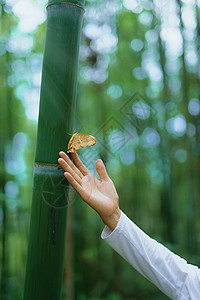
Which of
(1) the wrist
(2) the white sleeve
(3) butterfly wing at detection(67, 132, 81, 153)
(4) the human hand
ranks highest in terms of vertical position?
(3) butterfly wing at detection(67, 132, 81, 153)

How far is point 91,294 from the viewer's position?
3.85 m

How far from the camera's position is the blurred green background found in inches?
113

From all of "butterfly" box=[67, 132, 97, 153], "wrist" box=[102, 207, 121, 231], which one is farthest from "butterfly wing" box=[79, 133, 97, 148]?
"wrist" box=[102, 207, 121, 231]

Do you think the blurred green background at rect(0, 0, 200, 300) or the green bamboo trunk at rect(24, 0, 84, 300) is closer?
the green bamboo trunk at rect(24, 0, 84, 300)

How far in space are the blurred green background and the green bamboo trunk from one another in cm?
138

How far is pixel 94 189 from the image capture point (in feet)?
2.74

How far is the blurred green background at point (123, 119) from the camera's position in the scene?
2.86m

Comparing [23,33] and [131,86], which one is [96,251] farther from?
[23,33]

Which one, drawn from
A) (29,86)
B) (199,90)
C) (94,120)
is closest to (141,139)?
(94,120)

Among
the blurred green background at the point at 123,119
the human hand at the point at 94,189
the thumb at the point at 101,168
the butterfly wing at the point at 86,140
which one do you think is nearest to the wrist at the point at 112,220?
the human hand at the point at 94,189

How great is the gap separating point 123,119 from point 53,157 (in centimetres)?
186

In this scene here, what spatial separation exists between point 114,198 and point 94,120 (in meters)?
2.81

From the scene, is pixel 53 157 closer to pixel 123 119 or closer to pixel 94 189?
pixel 94 189

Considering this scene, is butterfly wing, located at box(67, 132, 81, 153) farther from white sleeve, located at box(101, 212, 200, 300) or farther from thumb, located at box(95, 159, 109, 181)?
white sleeve, located at box(101, 212, 200, 300)
